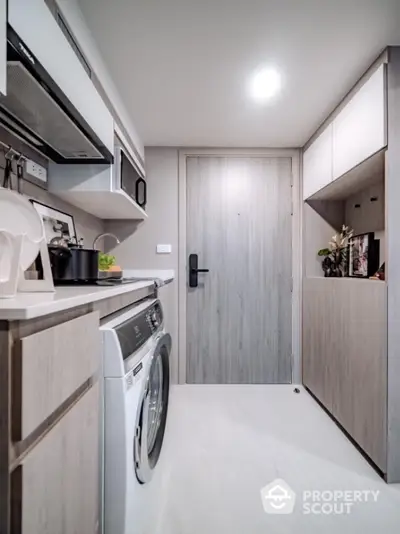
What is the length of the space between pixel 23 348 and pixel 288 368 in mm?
3050

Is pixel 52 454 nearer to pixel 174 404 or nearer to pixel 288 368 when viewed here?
pixel 174 404

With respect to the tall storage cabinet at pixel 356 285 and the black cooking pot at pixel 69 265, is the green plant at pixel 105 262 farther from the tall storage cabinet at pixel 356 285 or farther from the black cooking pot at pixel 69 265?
the tall storage cabinet at pixel 356 285

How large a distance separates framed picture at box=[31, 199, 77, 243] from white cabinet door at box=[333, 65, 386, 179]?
1826 millimetres

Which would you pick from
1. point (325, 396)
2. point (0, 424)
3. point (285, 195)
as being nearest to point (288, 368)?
point (325, 396)

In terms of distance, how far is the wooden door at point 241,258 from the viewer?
3.36m

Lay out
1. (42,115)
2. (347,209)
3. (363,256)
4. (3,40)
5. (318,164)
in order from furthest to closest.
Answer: (347,209) < (318,164) < (363,256) < (42,115) < (3,40)

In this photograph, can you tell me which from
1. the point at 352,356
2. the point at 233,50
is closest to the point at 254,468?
the point at 352,356

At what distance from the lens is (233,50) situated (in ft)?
5.99

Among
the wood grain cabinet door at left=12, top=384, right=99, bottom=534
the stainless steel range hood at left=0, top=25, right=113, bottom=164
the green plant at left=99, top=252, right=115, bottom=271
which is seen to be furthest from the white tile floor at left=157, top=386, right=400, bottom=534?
the stainless steel range hood at left=0, top=25, right=113, bottom=164

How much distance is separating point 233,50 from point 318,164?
1292 millimetres

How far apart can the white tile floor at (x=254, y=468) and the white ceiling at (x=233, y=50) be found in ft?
7.13

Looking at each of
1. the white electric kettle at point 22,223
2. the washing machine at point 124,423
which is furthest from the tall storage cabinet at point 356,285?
the white electric kettle at point 22,223

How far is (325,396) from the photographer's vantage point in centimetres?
271

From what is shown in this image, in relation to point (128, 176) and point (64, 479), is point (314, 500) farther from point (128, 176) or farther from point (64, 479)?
point (128, 176)
